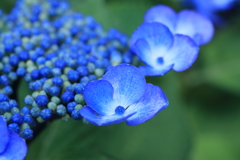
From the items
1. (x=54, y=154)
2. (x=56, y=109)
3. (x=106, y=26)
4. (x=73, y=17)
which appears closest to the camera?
(x=56, y=109)

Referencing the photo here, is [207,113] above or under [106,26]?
under

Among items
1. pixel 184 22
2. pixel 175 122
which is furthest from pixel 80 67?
pixel 175 122

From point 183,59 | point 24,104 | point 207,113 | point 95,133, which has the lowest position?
point 207,113

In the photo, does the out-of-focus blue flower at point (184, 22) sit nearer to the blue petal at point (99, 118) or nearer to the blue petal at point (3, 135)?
the blue petal at point (99, 118)

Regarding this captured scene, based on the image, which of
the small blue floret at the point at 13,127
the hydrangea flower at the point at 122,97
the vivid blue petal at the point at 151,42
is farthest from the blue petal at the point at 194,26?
the small blue floret at the point at 13,127

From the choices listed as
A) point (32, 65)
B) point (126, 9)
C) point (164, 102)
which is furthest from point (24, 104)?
point (126, 9)

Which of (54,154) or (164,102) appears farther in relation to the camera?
(54,154)

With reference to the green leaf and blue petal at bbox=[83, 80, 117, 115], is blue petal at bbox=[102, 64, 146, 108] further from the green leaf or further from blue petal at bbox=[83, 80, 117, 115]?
the green leaf

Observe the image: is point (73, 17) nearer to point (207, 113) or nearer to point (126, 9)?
point (126, 9)
